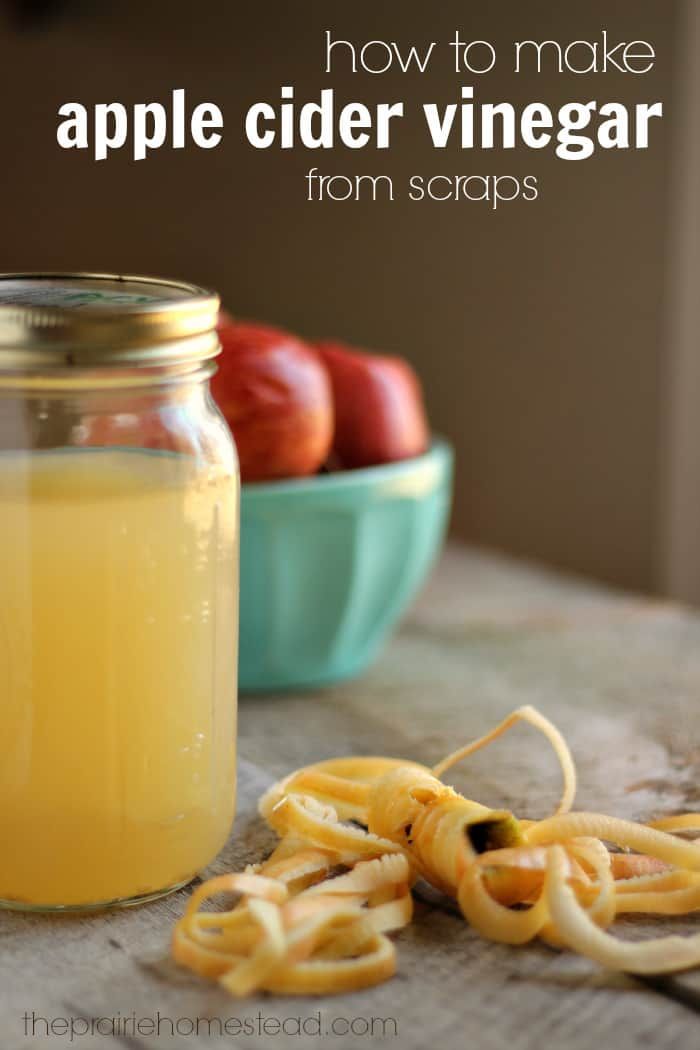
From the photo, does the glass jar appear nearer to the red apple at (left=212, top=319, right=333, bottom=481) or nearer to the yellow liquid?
the yellow liquid

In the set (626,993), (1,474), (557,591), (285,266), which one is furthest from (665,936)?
(285,266)

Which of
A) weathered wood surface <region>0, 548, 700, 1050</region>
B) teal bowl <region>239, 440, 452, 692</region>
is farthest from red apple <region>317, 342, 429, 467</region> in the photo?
weathered wood surface <region>0, 548, 700, 1050</region>

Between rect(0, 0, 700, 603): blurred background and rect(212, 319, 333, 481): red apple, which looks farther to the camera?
rect(0, 0, 700, 603): blurred background

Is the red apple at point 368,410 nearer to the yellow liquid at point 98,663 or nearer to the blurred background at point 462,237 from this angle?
the yellow liquid at point 98,663

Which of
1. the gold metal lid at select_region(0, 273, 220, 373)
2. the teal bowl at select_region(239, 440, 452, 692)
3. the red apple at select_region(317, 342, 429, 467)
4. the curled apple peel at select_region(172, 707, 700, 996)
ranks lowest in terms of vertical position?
the curled apple peel at select_region(172, 707, 700, 996)

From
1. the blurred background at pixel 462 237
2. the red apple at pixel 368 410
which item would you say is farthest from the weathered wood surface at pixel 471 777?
the blurred background at pixel 462 237

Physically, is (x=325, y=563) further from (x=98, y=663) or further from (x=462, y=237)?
(x=462, y=237)
